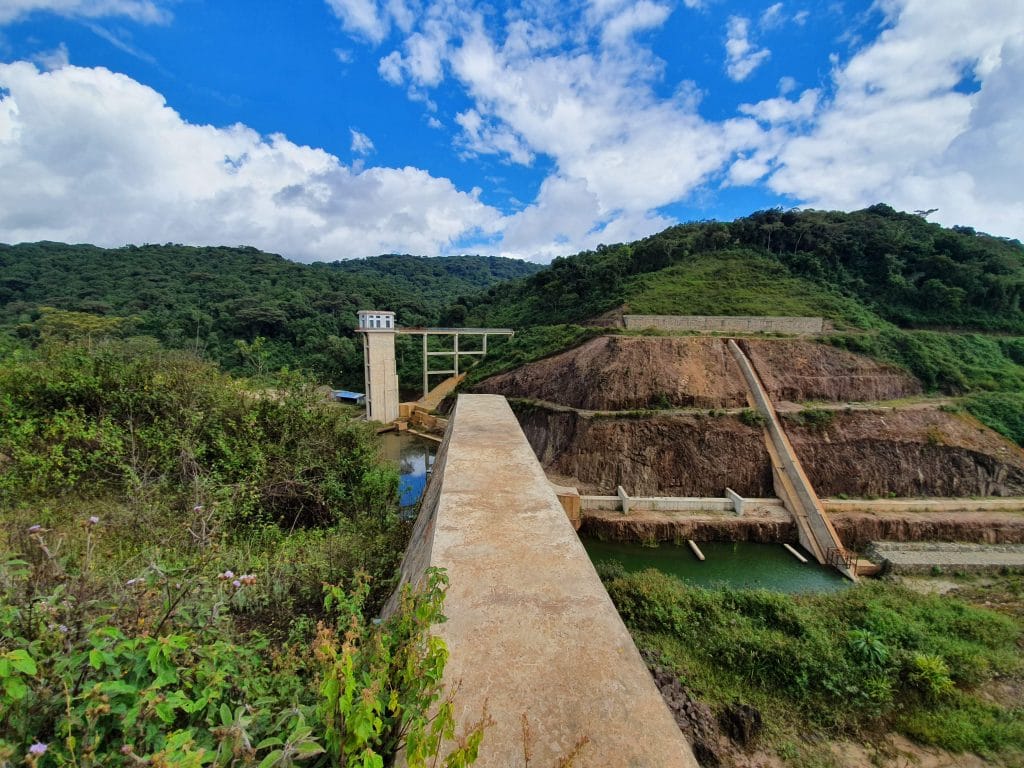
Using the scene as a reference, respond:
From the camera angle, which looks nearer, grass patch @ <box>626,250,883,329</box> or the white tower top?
the white tower top

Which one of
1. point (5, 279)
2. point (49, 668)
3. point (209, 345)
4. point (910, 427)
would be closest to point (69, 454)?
point (49, 668)

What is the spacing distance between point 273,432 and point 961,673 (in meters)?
13.7

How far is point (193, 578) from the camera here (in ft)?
7.37

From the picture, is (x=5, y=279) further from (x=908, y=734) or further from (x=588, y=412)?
(x=908, y=734)

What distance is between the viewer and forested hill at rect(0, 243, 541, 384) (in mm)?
35438

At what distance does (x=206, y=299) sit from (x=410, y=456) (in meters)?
35.8

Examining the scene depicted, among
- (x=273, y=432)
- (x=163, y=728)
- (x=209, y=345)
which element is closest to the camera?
(x=163, y=728)

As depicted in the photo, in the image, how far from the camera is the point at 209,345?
1404 inches

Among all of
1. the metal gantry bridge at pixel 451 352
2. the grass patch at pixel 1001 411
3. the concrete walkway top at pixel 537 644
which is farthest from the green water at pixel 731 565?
the metal gantry bridge at pixel 451 352

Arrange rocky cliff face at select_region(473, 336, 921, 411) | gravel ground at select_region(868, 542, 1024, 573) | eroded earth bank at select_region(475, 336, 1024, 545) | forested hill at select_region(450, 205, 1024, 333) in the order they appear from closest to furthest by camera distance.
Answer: gravel ground at select_region(868, 542, 1024, 573) → eroded earth bank at select_region(475, 336, 1024, 545) → rocky cliff face at select_region(473, 336, 921, 411) → forested hill at select_region(450, 205, 1024, 333)

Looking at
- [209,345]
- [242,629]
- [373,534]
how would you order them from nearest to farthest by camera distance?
[242,629]
[373,534]
[209,345]

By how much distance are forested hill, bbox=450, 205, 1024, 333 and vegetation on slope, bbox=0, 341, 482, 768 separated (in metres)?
26.9

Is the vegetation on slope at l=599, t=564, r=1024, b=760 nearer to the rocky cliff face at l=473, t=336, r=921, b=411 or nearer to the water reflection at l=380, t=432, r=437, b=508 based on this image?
the rocky cliff face at l=473, t=336, r=921, b=411

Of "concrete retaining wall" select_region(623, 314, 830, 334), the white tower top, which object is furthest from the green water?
the white tower top
